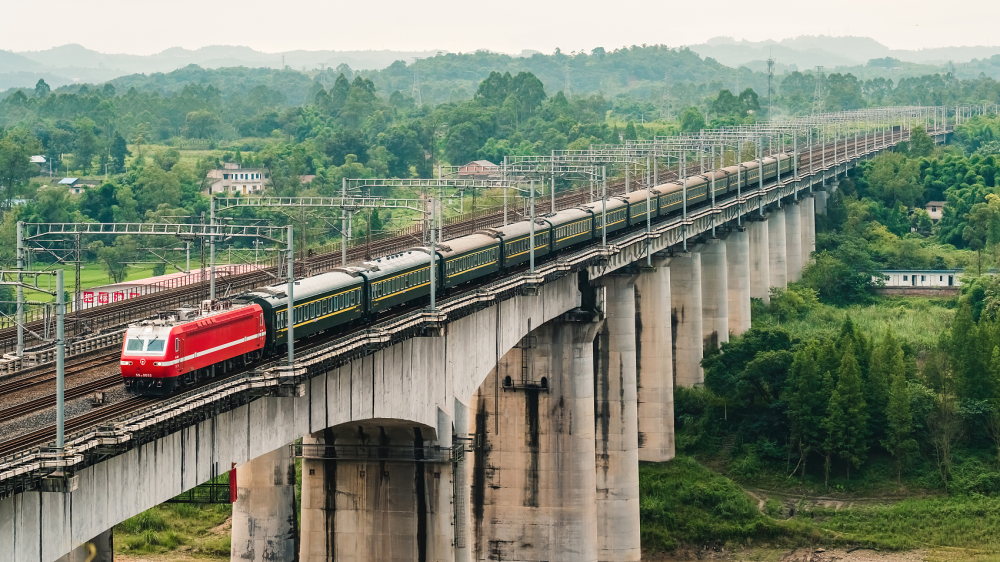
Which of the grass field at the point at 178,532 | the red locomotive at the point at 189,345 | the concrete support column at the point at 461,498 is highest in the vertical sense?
the red locomotive at the point at 189,345

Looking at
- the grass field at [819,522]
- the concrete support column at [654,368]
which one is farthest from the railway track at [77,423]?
the concrete support column at [654,368]

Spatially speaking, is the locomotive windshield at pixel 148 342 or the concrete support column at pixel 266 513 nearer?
the locomotive windshield at pixel 148 342

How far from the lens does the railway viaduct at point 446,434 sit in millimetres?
35375

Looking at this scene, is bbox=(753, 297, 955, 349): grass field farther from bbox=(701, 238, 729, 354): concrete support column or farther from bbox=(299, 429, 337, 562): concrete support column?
bbox=(299, 429, 337, 562): concrete support column

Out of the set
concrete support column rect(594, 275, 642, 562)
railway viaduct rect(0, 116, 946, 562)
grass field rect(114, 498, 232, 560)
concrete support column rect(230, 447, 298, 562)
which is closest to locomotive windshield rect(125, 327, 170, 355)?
railway viaduct rect(0, 116, 946, 562)

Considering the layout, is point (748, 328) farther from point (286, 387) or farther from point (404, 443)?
point (286, 387)

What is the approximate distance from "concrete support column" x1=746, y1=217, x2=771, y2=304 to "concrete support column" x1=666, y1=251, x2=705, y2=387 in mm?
23058

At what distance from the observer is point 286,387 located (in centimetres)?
4166

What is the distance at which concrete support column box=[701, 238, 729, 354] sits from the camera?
110 meters

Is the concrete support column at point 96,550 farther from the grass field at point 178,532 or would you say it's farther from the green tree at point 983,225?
the green tree at point 983,225

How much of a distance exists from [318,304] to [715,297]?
6393 centimetres

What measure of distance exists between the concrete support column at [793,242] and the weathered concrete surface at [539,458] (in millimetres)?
66160

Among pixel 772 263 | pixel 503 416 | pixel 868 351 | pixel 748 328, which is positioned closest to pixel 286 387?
pixel 503 416

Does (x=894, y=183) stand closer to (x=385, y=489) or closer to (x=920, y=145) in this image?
(x=920, y=145)
